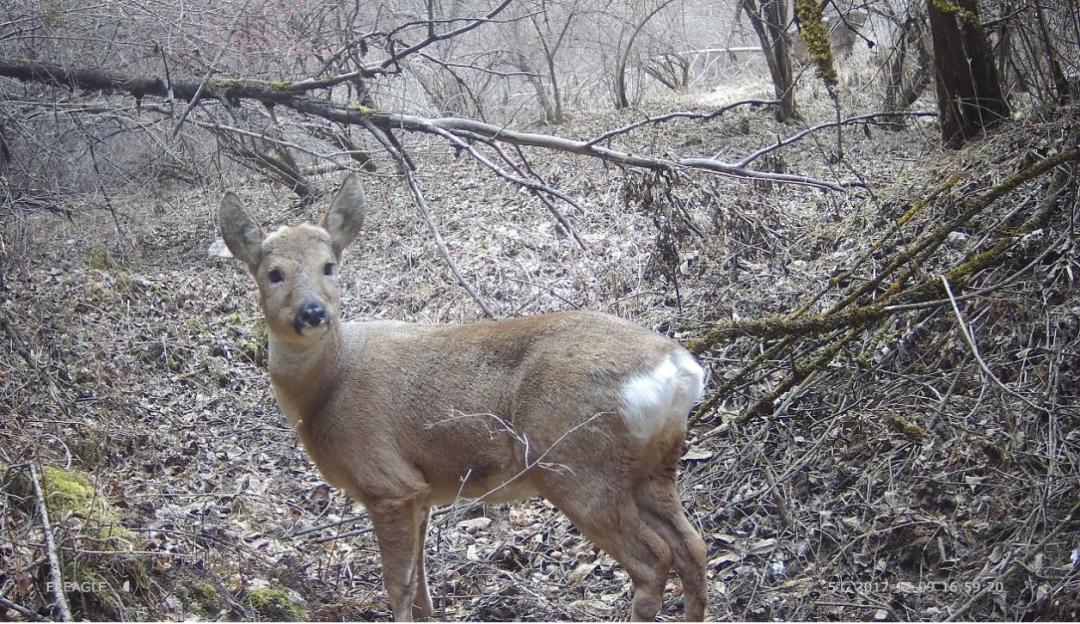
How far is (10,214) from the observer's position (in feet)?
25.9

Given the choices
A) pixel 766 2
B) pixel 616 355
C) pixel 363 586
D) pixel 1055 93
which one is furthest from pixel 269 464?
pixel 766 2

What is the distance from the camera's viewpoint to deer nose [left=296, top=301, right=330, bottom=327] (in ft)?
16.5

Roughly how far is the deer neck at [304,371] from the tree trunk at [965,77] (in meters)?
5.56

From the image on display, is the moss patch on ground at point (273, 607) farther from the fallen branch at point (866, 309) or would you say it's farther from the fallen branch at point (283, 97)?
the fallen branch at point (283, 97)

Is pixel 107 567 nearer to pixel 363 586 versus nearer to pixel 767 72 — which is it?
pixel 363 586

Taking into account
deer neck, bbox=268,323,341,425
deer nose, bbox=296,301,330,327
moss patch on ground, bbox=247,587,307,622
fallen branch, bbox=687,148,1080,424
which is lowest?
moss patch on ground, bbox=247,587,307,622

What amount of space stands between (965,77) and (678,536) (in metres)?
5.49

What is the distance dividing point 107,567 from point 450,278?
5.68 metres

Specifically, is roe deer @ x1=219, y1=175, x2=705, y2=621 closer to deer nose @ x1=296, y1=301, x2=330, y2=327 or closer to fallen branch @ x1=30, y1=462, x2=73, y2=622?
deer nose @ x1=296, y1=301, x2=330, y2=327

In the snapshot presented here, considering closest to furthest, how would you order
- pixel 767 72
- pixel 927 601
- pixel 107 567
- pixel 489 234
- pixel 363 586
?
pixel 107 567
pixel 927 601
pixel 363 586
pixel 489 234
pixel 767 72

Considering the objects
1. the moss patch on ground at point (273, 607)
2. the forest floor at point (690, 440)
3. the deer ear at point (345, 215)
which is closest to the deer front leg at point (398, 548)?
the forest floor at point (690, 440)

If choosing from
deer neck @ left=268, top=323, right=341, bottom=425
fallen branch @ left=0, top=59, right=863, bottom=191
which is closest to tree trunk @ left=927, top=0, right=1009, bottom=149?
fallen branch @ left=0, top=59, right=863, bottom=191

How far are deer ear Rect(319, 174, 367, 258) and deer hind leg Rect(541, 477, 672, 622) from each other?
196cm

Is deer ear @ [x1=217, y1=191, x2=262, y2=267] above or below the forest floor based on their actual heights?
above
